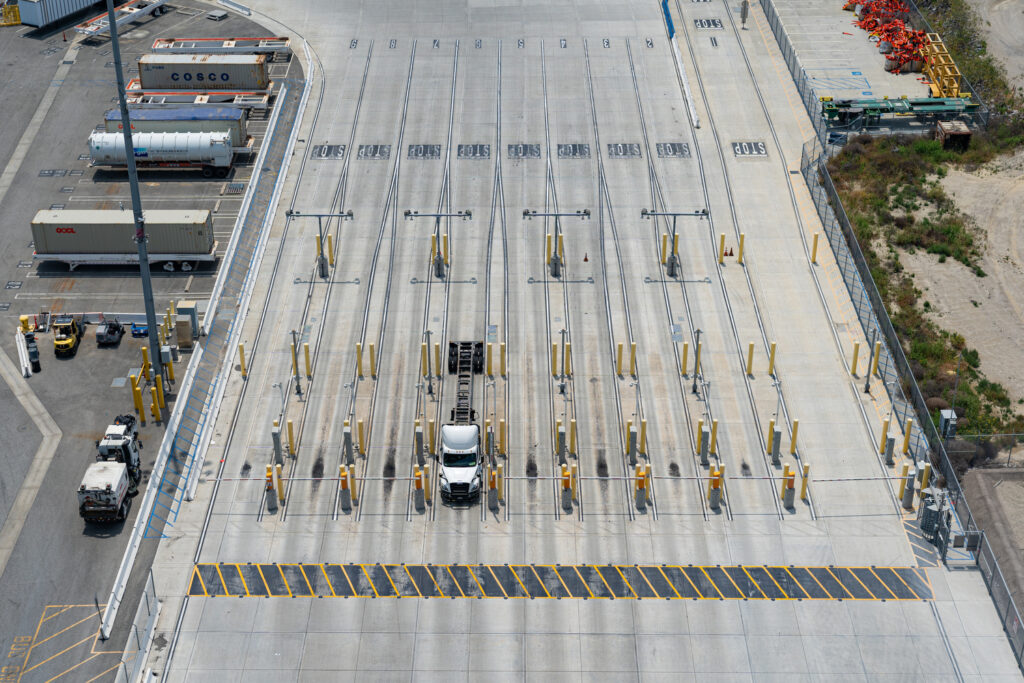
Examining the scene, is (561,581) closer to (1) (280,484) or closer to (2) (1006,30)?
(1) (280,484)

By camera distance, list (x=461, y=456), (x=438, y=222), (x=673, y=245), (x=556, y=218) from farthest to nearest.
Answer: (x=438, y=222) < (x=556, y=218) < (x=673, y=245) < (x=461, y=456)

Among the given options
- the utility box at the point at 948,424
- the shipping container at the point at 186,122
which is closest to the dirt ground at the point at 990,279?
the utility box at the point at 948,424

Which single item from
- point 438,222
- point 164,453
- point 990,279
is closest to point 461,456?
point 164,453

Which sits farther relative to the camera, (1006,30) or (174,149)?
(1006,30)

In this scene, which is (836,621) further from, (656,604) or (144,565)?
(144,565)

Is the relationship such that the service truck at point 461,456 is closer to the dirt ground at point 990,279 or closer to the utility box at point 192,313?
the utility box at point 192,313

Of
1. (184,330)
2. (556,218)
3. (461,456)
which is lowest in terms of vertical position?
(461,456)

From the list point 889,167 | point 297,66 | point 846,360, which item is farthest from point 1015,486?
point 297,66
